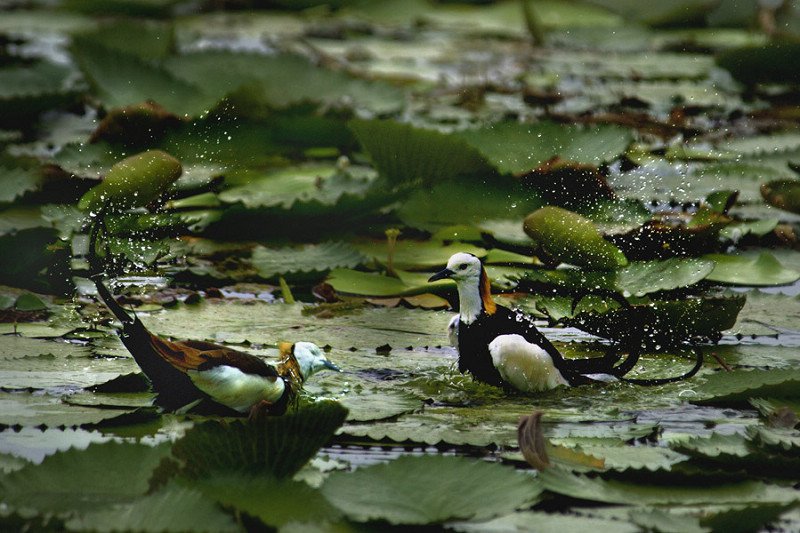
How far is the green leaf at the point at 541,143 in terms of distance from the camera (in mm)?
3619

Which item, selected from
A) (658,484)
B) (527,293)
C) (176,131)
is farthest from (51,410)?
(176,131)

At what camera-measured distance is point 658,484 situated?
1698 millimetres

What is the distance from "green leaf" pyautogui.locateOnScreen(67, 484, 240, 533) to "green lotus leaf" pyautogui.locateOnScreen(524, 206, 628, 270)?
151 centimetres

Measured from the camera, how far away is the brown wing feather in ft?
6.32

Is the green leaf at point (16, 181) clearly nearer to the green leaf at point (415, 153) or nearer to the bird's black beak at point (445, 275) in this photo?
the green leaf at point (415, 153)

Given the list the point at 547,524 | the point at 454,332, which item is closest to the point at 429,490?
the point at 547,524

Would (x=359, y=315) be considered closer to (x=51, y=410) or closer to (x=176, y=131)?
(x=51, y=410)

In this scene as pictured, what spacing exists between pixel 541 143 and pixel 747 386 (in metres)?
1.67

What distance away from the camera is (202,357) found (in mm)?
1935

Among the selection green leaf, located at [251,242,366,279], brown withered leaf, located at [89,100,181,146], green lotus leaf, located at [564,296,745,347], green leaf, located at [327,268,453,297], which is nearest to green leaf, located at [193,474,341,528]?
green lotus leaf, located at [564,296,745,347]

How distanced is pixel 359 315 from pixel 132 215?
24.6 inches

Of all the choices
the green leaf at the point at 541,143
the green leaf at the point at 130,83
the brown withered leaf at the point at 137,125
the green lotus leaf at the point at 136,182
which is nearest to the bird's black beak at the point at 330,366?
the green lotus leaf at the point at 136,182

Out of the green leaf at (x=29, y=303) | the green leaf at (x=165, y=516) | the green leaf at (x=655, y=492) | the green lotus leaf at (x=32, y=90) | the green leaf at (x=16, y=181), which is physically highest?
the green leaf at (x=165, y=516)

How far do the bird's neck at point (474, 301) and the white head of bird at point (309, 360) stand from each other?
0.33 metres
